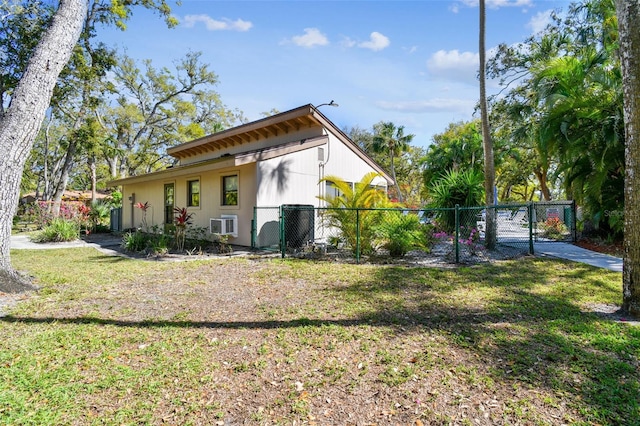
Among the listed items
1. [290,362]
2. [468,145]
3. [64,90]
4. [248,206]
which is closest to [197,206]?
[248,206]

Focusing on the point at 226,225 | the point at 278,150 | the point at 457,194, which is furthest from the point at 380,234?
the point at 226,225

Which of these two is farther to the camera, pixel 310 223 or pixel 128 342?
pixel 310 223

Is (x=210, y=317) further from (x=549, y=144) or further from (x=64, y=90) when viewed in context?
(x=64, y=90)

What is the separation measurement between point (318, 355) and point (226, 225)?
23.8 ft

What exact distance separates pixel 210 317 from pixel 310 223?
5.93 meters

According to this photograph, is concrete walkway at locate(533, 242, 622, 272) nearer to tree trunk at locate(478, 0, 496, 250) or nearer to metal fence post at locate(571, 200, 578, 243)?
metal fence post at locate(571, 200, 578, 243)

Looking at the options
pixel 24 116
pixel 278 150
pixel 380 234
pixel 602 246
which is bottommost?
pixel 602 246

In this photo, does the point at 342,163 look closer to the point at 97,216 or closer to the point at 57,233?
the point at 57,233

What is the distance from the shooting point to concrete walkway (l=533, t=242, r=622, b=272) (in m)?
7.21

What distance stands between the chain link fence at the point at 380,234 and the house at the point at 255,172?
33.9 inches

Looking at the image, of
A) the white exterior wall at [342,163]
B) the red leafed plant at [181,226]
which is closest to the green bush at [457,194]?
the white exterior wall at [342,163]

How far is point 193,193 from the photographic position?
465 inches

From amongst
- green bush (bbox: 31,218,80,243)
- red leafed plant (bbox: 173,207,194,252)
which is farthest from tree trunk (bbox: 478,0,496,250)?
green bush (bbox: 31,218,80,243)

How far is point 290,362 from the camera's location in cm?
296
